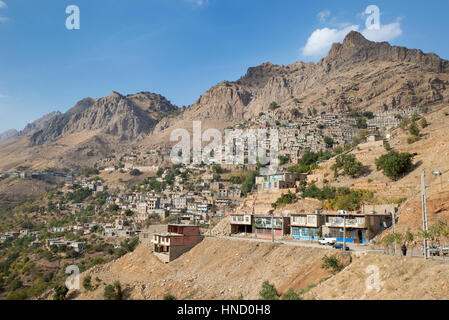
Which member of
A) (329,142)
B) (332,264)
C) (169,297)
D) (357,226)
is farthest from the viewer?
(329,142)

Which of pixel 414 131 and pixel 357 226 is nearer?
pixel 357 226

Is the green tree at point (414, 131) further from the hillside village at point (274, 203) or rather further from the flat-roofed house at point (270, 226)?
the flat-roofed house at point (270, 226)

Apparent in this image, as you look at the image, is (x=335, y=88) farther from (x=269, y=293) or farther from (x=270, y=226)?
(x=269, y=293)

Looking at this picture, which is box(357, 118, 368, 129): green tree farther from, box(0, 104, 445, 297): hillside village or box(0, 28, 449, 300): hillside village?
box(0, 104, 445, 297): hillside village

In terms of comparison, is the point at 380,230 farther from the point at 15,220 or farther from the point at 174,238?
the point at 15,220

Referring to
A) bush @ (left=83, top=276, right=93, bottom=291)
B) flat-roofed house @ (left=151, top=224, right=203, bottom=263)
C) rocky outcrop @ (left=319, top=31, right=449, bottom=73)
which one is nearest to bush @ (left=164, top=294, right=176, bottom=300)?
flat-roofed house @ (left=151, top=224, right=203, bottom=263)

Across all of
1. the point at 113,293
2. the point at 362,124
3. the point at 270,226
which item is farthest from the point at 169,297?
the point at 362,124

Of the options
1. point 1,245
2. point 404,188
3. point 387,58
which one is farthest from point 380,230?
point 387,58

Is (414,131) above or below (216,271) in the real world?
above

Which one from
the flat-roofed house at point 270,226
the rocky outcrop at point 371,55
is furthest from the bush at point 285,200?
the rocky outcrop at point 371,55

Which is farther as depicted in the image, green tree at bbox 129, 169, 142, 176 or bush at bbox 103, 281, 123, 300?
green tree at bbox 129, 169, 142, 176

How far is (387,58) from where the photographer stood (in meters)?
126

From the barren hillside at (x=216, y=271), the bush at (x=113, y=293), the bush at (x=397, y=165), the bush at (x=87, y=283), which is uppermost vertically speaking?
the bush at (x=397, y=165)

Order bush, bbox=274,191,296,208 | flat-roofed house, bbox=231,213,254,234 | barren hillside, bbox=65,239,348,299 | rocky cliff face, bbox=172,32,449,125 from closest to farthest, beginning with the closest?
barren hillside, bbox=65,239,348,299
flat-roofed house, bbox=231,213,254,234
bush, bbox=274,191,296,208
rocky cliff face, bbox=172,32,449,125
